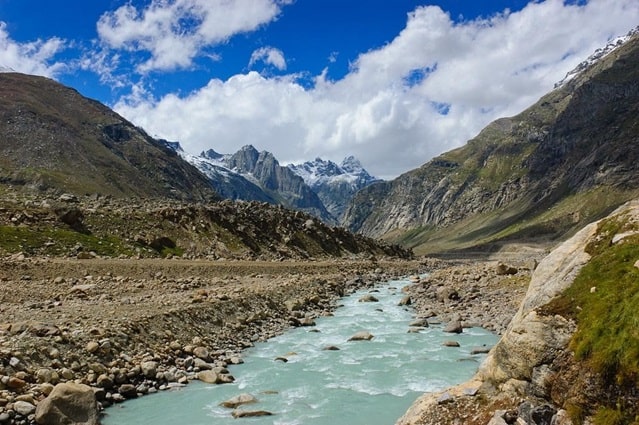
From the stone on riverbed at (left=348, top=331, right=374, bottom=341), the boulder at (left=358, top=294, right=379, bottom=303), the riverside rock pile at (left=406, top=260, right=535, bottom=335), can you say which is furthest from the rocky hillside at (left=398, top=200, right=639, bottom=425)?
the boulder at (left=358, top=294, right=379, bottom=303)

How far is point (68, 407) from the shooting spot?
672 inches

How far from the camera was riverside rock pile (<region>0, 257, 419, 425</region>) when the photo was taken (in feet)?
66.6

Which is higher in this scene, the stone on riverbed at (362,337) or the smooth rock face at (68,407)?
the smooth rock face at (68,407)

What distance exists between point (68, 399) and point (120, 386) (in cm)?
416

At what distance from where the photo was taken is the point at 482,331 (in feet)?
119

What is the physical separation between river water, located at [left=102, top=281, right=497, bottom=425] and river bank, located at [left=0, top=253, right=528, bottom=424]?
54.4 inches

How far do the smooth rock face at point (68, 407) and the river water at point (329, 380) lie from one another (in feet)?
3.97

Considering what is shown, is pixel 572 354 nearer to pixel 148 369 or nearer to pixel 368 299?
pixel 148 369

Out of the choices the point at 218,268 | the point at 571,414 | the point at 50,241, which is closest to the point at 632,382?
the point at 571,414

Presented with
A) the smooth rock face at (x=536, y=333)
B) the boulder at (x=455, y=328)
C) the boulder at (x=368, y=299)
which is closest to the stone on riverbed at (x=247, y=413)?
the smooth rock face at (x=536, y=333)

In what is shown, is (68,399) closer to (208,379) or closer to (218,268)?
(208,379)

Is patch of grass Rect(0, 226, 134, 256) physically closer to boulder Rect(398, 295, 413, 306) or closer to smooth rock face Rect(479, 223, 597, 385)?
boulder Rect(398, 295, 413, 306)

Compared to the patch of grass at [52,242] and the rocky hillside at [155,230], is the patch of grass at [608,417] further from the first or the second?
the patch of grass at [52,242]

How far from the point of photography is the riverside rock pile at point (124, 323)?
20.3 m
